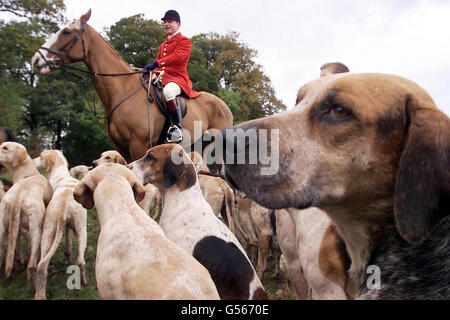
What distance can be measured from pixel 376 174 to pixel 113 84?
5.88 m

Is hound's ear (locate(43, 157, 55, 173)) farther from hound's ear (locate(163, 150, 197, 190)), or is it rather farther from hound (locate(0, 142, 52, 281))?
hound's ear (locate(163, 150, 197, 190))

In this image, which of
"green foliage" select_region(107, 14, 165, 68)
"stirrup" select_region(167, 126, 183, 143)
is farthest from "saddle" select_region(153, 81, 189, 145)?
"green foliage" select_region(107, 14, 165, 68)

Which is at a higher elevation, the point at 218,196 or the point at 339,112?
the point at 339,112

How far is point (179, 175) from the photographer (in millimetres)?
4246

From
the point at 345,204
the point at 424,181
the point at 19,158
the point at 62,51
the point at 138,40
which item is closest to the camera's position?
the point at 424,181

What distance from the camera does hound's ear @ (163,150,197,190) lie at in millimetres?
4238

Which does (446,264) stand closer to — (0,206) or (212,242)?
(212,242)

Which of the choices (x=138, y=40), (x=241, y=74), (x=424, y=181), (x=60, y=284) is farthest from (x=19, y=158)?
(x=241, y=74)

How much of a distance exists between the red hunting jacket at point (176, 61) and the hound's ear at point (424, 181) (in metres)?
5.80

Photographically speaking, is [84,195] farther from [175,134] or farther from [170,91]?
[170,91]

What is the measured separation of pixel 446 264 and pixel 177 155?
3094 millimetres

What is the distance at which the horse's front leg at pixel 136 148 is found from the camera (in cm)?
642
